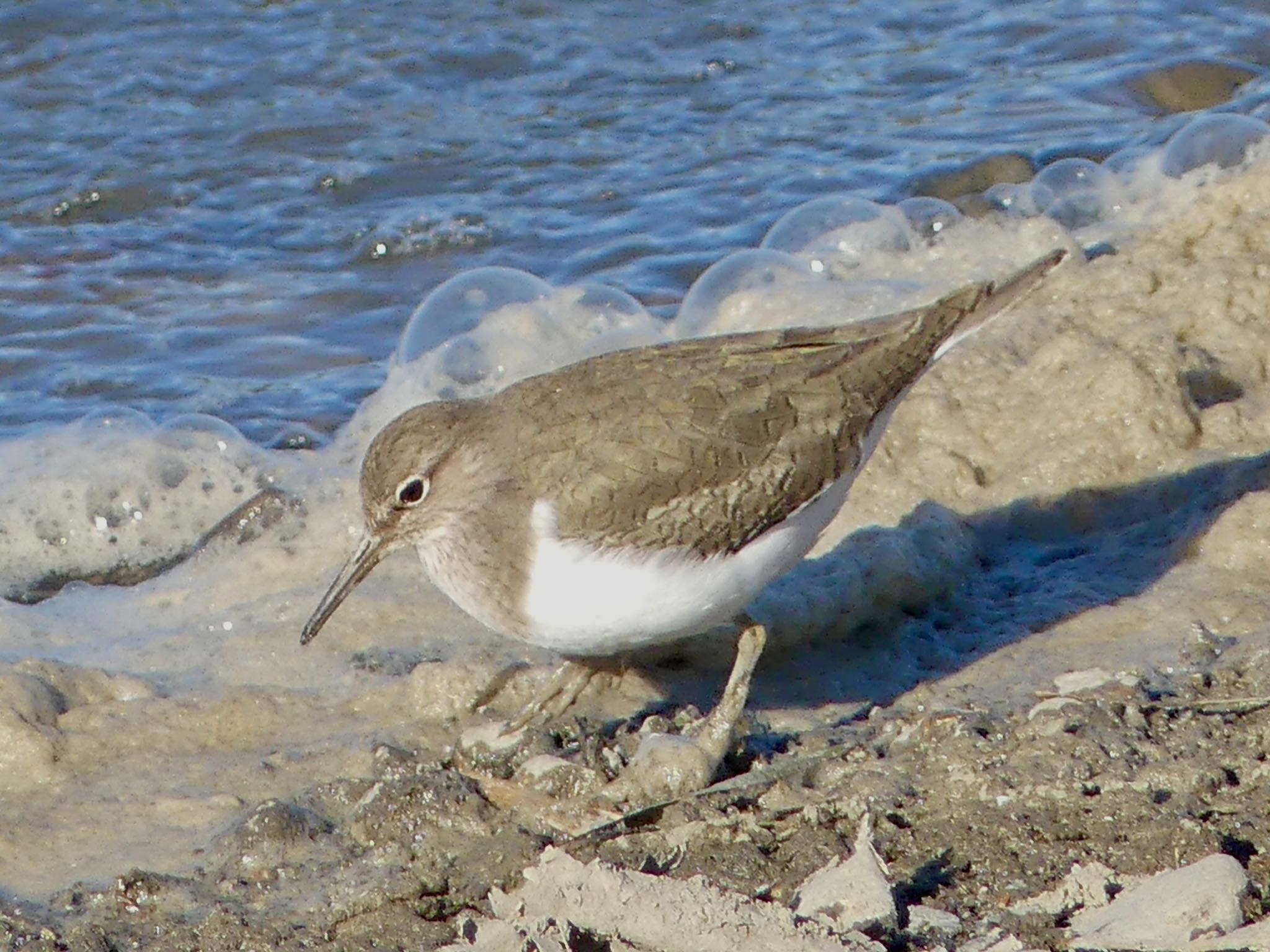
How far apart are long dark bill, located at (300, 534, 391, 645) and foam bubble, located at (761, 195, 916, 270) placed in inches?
153

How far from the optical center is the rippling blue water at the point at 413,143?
326 inches

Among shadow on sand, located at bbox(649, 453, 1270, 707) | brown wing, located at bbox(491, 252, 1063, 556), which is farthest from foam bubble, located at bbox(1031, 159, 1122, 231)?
brown wing, located at bbox(491, 252, 1063, 556)

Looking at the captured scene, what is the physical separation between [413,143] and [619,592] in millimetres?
6313

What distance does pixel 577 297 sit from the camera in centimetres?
780

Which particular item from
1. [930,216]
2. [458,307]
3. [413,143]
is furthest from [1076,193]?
[413,143]

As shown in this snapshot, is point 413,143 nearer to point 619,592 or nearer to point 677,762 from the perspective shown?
point 619,592

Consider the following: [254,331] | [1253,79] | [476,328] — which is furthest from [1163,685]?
[1253,79]

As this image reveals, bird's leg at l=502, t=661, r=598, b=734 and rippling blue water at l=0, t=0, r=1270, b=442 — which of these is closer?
bird's leg at l=502, t=661, r=598, b=734

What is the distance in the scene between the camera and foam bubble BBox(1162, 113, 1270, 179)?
8406 mm

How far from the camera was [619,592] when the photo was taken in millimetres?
4223

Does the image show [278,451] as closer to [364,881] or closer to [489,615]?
[489,615]

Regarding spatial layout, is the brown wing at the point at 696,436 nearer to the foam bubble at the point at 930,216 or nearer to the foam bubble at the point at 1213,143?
the foam bubble at the point at 930,216

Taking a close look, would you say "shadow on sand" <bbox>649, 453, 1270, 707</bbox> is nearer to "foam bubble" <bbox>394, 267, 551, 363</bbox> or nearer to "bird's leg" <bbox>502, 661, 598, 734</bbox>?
"bird's leg" <bbox>502, 661, 598, 734</bbox>

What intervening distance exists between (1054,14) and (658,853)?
345 inches
